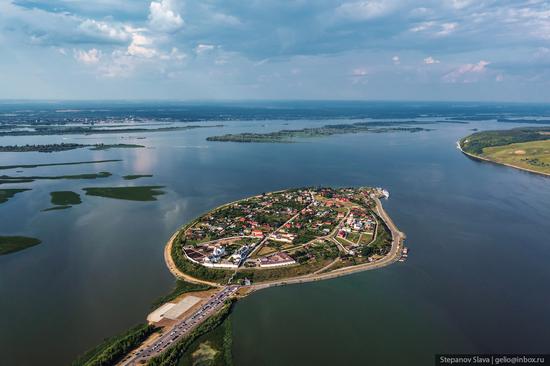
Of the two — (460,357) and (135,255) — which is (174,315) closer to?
(135,255)

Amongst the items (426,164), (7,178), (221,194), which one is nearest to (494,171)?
(426,164)

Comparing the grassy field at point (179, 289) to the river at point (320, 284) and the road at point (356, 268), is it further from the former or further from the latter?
the road at point (356, 268)

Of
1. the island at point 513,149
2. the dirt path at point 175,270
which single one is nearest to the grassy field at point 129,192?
the dirt path at point 175,270

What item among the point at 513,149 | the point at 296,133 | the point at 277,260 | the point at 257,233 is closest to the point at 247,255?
the point at 277,260

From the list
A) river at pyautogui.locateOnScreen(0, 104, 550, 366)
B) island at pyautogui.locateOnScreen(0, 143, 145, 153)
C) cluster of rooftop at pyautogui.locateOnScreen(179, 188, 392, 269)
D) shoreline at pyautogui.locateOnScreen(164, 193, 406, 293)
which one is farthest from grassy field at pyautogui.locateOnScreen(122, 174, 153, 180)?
island at pyautogui.locateOnScreen(0, 143, 145, 153)

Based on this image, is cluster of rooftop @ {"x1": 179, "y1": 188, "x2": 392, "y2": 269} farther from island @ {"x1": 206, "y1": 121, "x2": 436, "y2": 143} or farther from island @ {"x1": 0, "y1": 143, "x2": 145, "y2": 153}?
island @ {"x1": 206, "y1": 121, "x2": 436, "y2": 143}
